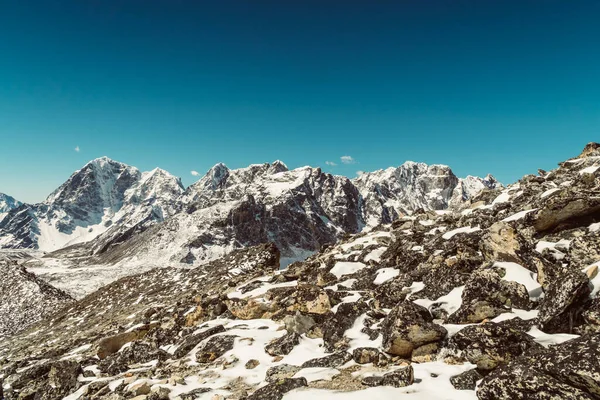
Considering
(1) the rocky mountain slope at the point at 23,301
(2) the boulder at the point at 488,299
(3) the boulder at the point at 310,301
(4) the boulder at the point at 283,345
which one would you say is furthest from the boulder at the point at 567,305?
(1) the rocky mountain slope at the point at 23,301

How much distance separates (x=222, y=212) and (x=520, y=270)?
147m

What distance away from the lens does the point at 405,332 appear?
10.1 meters

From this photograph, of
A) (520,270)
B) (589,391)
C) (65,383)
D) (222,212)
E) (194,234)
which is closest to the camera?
(589,391)

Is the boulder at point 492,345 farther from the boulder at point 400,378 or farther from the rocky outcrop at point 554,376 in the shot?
the boulder at point 400,378

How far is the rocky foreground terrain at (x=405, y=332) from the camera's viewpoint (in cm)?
805

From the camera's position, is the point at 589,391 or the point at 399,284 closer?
the point at 589,391

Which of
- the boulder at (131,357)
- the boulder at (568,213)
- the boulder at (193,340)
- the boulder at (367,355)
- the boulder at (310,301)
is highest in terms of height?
the boulder at (568,213)

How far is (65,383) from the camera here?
14.3 meters

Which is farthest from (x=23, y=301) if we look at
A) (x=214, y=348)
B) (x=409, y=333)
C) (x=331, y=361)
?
→ (x=409, y=333)

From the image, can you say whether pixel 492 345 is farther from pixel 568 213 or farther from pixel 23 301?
pixel 23 301

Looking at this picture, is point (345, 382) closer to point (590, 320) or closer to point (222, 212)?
point (590, 320)

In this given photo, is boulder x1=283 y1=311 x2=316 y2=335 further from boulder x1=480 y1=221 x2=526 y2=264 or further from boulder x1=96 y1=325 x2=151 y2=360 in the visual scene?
boulder x1=96 y1=325 x2=151 y2=360

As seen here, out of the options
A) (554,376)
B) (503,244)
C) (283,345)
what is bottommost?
(283,345)

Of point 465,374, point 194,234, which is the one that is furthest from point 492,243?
point 194,234
